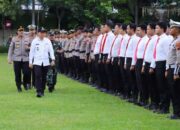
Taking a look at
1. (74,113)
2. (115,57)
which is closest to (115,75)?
(115,57)

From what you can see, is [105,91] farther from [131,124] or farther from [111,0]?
[111,0]

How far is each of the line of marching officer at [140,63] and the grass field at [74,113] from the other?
50 centimetres

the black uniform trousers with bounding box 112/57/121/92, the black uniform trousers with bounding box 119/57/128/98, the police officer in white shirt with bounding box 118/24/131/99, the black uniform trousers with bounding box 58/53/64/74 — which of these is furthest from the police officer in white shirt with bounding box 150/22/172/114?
the black uniform trousers with bounding box 58/53/64/74

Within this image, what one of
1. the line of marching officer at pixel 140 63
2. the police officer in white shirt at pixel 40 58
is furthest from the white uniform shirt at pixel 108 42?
the police officer in white shirt at pixel 40 58

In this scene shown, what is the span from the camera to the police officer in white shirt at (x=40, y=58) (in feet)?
61.6

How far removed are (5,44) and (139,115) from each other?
178ft

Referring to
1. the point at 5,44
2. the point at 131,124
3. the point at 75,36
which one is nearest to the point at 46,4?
the point at 5,44

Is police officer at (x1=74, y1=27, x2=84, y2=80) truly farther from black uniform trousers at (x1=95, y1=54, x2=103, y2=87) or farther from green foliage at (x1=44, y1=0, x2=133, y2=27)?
green foliage at (x1=44, y1=0, x2=133, y2=27)

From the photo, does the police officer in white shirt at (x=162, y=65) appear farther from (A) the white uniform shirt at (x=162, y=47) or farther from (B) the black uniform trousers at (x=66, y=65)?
(B) the black uniform trousers at (x=66, y=65)

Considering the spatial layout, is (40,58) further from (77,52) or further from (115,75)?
(77,52)

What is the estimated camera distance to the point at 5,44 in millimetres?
67688

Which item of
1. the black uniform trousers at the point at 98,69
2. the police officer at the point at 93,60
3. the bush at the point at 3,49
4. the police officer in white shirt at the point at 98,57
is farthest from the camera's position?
the bush at the point at 3,49

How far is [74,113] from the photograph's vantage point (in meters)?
14.8

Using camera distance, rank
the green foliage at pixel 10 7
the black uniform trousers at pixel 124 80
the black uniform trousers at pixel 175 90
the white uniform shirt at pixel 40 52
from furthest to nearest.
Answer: the green foliage at pixel 10 7, the white uniform shirt at pixel 40 52, the black uniform trousers at pixel 124 80, the black uniform trousers at pixel 175 90
